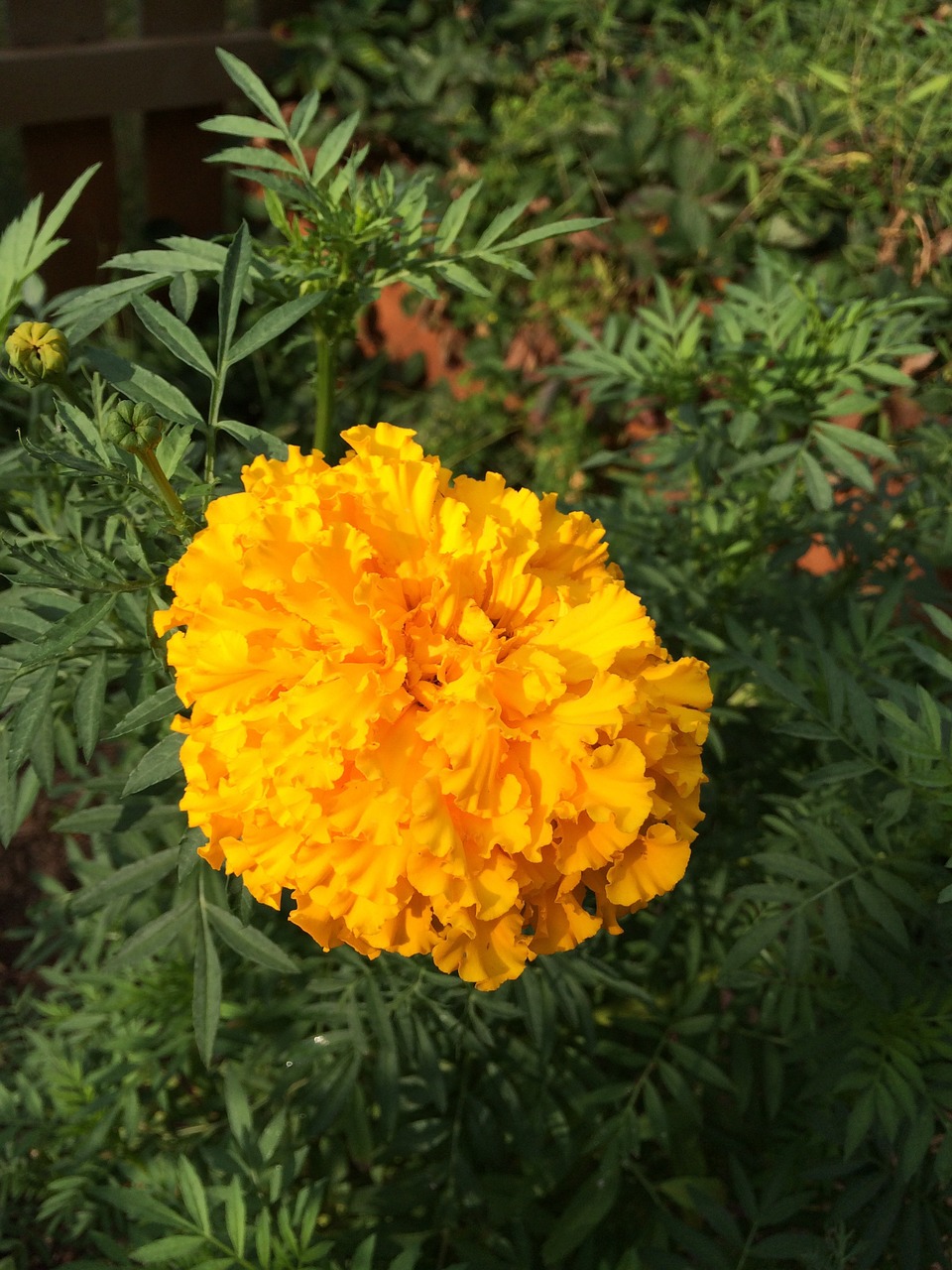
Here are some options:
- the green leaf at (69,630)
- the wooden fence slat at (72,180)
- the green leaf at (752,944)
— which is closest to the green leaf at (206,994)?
the green leaf at (69,630)

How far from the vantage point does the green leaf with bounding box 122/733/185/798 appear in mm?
1105

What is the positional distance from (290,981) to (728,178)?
2.54m

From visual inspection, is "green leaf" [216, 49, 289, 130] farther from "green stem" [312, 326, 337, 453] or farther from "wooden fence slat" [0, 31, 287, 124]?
"wooden fence slat" [0, 31, 287, 124]

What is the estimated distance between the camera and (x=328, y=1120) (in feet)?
5.00

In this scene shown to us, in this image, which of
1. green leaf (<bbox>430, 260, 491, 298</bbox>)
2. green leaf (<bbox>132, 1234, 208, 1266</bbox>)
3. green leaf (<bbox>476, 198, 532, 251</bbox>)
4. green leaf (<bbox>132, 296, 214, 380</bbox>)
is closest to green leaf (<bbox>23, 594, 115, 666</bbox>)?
green leaf (<bbox>132, 296, 214, 380</bbox>)

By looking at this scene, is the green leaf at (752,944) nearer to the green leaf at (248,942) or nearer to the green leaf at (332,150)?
the green leaf at (248,942)

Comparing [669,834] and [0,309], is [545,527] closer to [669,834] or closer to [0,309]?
[669,834]

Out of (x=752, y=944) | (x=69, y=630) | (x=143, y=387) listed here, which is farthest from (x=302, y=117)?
(x=752, y=944)

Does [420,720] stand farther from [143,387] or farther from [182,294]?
[182,294]

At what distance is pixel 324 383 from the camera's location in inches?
52.9

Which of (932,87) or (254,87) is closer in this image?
(254,87)

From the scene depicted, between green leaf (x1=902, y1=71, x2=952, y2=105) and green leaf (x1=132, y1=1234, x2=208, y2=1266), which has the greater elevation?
green leaf (x1=902, y1=71, x2=952, y2=105)

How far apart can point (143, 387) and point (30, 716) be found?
1.20ft

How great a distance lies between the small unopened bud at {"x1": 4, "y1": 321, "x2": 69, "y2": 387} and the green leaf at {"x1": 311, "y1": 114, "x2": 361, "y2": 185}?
45cm
